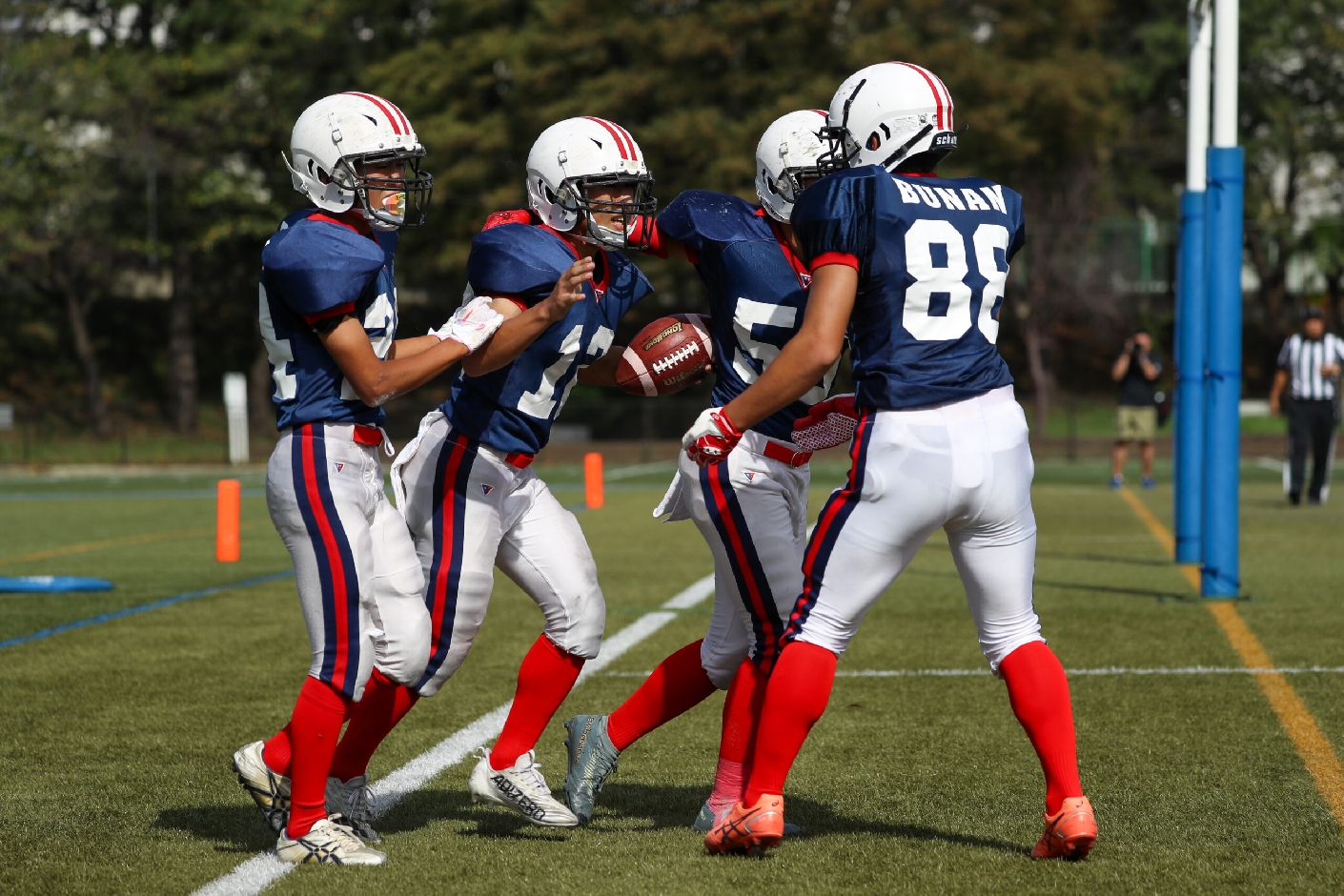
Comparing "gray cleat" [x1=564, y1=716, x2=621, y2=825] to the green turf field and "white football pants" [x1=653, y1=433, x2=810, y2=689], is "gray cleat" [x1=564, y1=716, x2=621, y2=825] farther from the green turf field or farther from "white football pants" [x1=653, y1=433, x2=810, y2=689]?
"white football pants" [x1=653, y1=433, x2=810, y2=689]

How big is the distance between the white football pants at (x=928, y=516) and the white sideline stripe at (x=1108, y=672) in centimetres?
267

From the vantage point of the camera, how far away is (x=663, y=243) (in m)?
4.21

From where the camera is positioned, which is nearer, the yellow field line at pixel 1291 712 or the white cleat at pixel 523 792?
the white cleat at pixel 523 792

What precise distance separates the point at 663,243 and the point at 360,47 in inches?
1298

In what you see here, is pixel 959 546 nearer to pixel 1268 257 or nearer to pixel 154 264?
pixel 154 264

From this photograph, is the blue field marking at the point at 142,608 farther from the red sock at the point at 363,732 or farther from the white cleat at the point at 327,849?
the white cleat at the point at 327,849

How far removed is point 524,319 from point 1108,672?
3.52 meters

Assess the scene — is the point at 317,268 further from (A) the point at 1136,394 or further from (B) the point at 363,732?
(A) the point at 1136,394

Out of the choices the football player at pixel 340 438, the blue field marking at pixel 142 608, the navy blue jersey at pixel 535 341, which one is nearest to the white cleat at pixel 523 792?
the football player at pixel 340 438

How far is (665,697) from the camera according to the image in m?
4.30

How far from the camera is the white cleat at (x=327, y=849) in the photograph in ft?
12.3

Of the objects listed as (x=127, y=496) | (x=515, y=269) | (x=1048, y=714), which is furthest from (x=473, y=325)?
(x=127, y=496)

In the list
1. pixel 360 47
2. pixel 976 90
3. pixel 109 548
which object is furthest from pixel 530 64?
pixel 109 548

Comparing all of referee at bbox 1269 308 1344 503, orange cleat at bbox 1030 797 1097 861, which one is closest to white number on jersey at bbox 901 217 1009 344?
orange cleat at bbox 1030 797 1097 861
